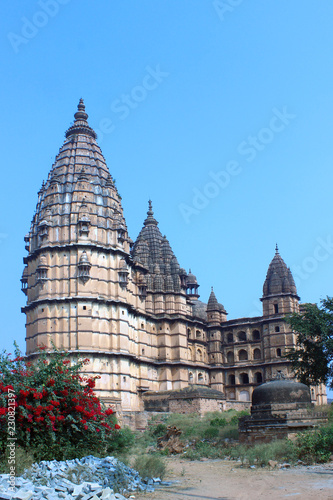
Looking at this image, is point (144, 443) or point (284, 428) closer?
point (284, 428)

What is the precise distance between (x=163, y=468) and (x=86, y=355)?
26.9 m

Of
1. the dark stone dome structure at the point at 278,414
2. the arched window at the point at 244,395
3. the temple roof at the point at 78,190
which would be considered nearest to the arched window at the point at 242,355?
the arched window at the point at 244,395

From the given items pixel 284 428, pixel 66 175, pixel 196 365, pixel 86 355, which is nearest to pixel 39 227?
pixel 66 175

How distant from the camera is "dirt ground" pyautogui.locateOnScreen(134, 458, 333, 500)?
14.2m

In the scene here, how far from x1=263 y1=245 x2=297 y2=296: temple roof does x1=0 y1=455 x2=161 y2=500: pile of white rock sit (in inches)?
Answer: 1739

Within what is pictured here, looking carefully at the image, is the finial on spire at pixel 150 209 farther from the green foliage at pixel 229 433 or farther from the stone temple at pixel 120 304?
the green foliage at pixel 229 433

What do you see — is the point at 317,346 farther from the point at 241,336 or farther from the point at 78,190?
the point at 241,336

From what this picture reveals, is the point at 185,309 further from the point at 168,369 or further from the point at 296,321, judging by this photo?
the point at 296,321

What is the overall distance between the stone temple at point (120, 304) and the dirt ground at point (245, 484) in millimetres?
19638

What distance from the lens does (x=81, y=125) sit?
5428 cm

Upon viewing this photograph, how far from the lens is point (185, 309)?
57.9 metres

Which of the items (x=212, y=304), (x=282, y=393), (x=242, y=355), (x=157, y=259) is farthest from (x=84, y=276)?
(x=242, y=355)

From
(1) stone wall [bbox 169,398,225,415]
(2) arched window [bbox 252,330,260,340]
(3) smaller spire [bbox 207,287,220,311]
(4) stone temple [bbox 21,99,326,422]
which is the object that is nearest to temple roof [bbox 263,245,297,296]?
(4) stone temple [bbox 21,99,326,422]

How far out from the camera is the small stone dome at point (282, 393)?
23.8 metres
